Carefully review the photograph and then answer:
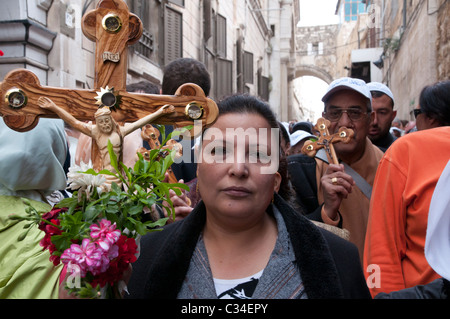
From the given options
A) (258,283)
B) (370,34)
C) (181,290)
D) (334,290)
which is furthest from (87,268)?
(370,34)

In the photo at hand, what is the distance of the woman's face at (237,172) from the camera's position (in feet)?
6.01

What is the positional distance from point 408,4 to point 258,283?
14.7m

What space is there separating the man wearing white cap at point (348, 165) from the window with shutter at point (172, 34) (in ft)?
31.1

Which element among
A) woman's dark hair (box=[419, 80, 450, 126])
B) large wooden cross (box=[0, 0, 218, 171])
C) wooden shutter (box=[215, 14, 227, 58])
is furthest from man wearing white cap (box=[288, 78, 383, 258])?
wooden shutter (box=[215, 14, 227, 58])

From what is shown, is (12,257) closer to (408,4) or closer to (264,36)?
(408,4)

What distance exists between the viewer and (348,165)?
3213 millimetres

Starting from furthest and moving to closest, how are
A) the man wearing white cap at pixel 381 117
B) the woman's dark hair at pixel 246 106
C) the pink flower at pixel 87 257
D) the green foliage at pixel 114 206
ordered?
1. the man wearing white cap at pixel 381 117
2. the woman's dark hair at pixel 246 106
3. the green foliage at pixel 114 206
4. the pink flower at pixel 87 257

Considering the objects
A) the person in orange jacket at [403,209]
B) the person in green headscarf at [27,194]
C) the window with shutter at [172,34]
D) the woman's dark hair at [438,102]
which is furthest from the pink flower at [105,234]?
the window with shutter at [172,34]

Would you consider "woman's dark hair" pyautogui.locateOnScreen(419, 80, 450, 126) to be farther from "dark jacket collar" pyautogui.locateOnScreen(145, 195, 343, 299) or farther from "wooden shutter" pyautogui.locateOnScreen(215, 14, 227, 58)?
"wooden shutter" pyautogui.locateOnScreen(215, 14, 227, 58)

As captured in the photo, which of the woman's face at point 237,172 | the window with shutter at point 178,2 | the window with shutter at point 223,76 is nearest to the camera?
the woman's face at point 237,172

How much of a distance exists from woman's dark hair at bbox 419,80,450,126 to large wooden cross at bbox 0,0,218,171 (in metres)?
1.74

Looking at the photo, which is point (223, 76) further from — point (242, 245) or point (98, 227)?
point (98, 227)

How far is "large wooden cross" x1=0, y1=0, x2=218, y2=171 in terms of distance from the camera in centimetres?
192

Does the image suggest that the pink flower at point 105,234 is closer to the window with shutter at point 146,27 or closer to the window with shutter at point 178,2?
the window with shutter at point 146,27
